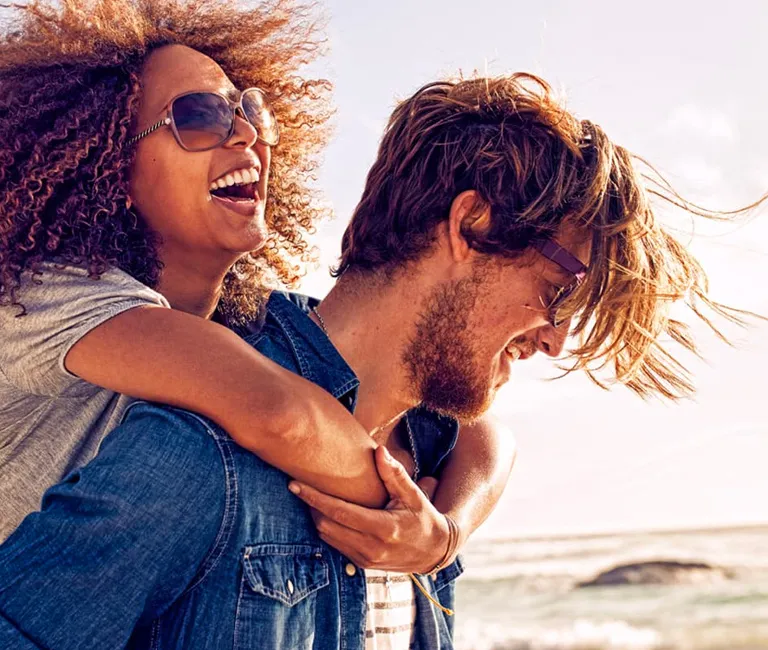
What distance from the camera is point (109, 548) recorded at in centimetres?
211

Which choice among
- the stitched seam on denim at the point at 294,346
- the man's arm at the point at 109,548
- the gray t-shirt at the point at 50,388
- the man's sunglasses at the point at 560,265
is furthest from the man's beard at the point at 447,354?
the man's arm at the point at 109,548

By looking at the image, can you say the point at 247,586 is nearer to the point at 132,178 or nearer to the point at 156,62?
the point at 132,178

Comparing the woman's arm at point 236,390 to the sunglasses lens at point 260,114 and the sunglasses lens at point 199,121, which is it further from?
the sunglasses lens at point 260,114

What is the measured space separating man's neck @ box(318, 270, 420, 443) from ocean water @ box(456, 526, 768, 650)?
14977 mm

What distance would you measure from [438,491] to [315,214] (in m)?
1.38

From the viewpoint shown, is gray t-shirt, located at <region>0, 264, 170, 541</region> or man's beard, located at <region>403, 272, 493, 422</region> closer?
gray t-shirt, located at <region>0, 264, 170, 541</region>

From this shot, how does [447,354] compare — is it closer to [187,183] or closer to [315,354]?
[315,354]

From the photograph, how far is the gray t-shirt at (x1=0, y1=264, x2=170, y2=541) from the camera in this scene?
259 centimetres

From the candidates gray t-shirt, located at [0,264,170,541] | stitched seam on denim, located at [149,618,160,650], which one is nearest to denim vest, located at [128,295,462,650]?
stitched seam on denim, located at [149,618,160,650]

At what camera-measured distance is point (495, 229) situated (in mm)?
2967

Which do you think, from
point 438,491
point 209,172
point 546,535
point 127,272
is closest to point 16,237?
point 127,272

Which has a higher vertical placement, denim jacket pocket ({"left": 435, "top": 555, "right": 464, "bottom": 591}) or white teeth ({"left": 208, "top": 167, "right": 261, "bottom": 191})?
white teeth ({"left": 208, "top": 167, "right": 261, "bottom": 191})

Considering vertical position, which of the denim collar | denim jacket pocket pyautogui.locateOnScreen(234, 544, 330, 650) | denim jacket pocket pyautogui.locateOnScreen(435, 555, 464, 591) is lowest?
denim jacket pocket pyautogui.locateOnScreen(435, 555, 464, 591)

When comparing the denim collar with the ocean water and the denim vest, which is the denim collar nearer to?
the denim vest
